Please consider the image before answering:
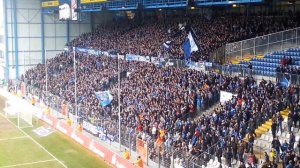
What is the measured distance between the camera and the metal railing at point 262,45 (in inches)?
1321

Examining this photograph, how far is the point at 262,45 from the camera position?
116ft

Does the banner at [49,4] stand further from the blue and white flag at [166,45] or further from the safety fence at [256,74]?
the safety fence at [256,74]

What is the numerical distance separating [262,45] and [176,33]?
42.2 ft

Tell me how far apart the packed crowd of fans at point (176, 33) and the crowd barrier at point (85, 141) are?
10575 mm

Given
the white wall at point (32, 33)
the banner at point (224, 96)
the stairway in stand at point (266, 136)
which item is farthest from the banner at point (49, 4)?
the stairway in stand at point (266, 136)

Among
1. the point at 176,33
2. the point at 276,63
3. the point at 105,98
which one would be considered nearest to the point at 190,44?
the point at 276,63

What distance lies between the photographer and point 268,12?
41.6 m

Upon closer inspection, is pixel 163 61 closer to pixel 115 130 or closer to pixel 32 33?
pixel 115 130

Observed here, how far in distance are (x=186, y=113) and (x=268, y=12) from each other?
1573 centimetres

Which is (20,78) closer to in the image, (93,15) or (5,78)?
(5,78)

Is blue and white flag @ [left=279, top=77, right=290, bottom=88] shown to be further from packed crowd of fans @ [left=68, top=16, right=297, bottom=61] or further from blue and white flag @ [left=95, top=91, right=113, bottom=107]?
blue and white flag @ [left=95, top=91, right=113, bottom=107]

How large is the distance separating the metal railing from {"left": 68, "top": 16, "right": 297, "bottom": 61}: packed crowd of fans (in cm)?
171

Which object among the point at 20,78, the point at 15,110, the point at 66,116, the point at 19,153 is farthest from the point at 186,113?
the point at 20,78


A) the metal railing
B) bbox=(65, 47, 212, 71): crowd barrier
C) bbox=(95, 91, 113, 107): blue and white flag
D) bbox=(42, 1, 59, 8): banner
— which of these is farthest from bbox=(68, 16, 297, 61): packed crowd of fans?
bbox=(95, 91, 113, 107): blue and white flag
